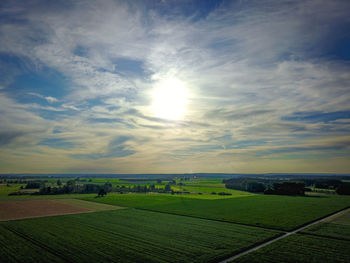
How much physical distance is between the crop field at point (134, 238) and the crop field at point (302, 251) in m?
2.65

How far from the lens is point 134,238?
34.5 m

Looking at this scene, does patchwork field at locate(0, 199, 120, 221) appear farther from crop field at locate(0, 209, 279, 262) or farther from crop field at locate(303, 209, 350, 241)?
crop field at locate(303, 209, 350, 241)

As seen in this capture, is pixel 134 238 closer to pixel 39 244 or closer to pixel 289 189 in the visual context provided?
pixel 39 244

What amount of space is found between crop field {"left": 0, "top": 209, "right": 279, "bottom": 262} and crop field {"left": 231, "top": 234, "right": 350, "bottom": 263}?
2651 millimetres

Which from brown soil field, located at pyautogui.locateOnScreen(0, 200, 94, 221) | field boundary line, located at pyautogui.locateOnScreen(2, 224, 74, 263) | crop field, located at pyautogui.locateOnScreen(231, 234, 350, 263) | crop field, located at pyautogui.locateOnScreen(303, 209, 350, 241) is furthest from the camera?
brown soil field, located at pyautogui.locateOnScreen(0, 200, 94, 221)

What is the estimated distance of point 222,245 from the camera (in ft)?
102

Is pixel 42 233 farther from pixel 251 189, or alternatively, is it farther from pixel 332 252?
pixel 251 189

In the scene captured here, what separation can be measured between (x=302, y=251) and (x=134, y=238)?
73.2 ft

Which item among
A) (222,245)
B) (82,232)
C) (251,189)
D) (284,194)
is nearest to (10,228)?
(82,232)

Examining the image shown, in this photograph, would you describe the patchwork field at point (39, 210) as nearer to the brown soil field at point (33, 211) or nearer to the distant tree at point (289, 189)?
the brown soil field at point (33, 211)

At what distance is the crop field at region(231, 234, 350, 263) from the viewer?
86.0 ft

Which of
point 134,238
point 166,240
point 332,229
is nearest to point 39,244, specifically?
point 134,238

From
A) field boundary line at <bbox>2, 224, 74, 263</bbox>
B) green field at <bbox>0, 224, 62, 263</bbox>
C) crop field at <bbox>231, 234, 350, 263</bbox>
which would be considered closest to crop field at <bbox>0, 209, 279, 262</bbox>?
field boundary line at <bbox>2, 224, 74, 263</bbox>

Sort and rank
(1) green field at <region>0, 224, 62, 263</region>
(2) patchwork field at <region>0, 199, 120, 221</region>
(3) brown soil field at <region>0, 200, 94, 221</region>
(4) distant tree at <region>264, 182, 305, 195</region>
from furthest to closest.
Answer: (4) distant tree at <region>264, 182, 305, 195</region> < (2) patchwork field at <region>0, 199, 120, 221</region> < (3) brown soil field at <region>0, 200, 94, 221</region> < (1) green field at <region>0, 224, 62, 263</region>
